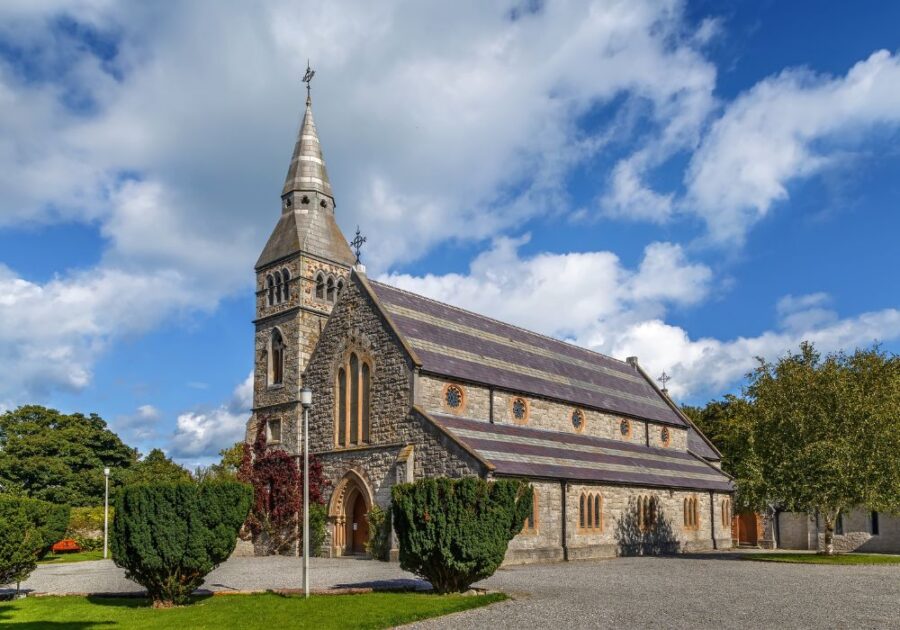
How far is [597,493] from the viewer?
35.9m

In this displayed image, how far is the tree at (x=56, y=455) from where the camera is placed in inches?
2199

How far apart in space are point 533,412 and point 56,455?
39913mm

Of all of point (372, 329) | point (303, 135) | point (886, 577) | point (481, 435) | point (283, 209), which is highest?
point (303, 135)

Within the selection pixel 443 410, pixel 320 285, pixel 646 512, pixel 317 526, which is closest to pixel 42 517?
pixel 317 526

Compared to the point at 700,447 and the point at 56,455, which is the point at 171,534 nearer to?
the point at 700,447

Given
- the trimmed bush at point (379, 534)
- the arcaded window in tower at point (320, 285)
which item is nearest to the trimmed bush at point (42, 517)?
the trimmed bush at point (379, 534)

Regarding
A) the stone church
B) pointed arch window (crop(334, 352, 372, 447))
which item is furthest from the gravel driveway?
pointed arch window (crop(334, 352, 372, 447))

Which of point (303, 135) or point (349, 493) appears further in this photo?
point (303, 135)

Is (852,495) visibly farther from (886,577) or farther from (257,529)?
(257,529)

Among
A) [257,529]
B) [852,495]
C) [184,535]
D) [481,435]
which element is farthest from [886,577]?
[257,529]

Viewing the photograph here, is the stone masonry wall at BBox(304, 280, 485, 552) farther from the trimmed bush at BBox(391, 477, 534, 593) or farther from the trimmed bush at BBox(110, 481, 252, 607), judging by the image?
the trimmed bush at BBox(110, 481, 252, 607)

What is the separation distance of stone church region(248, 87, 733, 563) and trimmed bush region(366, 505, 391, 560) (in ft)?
2.82

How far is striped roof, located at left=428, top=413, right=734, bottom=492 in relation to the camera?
106ft

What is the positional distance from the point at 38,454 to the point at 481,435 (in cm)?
4024
